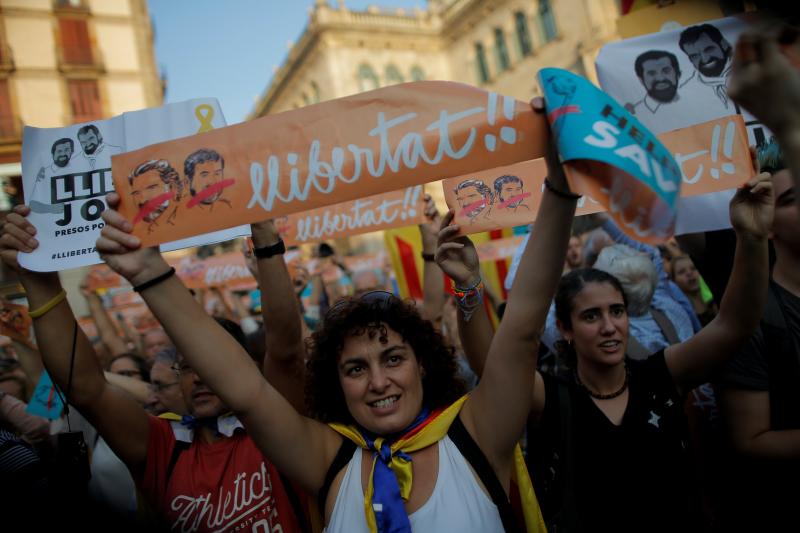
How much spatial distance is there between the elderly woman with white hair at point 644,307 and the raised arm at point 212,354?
1.95 meters

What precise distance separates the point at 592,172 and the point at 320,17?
96.7ft

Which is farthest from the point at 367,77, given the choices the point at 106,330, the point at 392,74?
the point at 106,330

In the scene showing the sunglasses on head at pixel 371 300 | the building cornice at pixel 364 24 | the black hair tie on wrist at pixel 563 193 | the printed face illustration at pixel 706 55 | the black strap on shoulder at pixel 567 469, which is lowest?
the black strap on shoulder at pixel 567 469

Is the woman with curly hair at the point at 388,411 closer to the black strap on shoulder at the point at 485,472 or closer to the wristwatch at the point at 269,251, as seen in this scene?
the black strap on shoulder at the point at 485,472

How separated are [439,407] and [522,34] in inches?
970

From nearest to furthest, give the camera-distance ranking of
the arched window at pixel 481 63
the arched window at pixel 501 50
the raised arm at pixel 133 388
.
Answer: the raised arm at pixel 133 388 < the arched window at pixel 501 50 < the arched window at pixel 481 63

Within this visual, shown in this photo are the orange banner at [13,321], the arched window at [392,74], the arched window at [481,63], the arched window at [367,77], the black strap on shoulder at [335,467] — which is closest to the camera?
the black strap on shoulder at [335,467]

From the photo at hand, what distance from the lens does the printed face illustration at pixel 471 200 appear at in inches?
80.3

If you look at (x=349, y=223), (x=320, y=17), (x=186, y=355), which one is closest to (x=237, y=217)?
(x=186, y=355)

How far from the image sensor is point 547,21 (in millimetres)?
21922

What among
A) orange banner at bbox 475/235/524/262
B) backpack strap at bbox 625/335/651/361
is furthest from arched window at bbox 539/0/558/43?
backpack strap at bbox 625/335/651/361

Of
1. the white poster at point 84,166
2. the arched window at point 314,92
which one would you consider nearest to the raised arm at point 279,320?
the white poster at point 84,166

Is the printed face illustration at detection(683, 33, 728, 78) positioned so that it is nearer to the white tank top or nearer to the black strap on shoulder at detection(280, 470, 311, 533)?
the white tank top

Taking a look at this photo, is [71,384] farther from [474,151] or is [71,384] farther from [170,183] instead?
[474,151]
